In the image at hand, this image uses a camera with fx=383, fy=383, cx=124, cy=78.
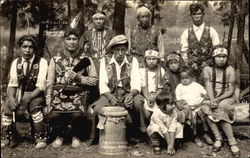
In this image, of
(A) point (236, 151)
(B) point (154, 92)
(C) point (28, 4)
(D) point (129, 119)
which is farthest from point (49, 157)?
(C) point (28, 4)

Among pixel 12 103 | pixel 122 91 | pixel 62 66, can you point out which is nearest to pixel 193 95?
pixel 122 91

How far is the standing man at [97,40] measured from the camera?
262 inches

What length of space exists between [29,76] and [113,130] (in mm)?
1577

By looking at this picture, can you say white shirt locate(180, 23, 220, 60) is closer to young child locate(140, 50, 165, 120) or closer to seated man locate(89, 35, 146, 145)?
young child locate(140, 50, 165, 120)

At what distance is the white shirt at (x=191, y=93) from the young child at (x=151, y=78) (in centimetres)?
38

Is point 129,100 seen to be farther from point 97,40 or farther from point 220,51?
point 220,51

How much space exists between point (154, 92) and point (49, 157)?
6.38ft

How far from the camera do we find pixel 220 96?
6.26 meters

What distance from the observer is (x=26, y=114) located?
6301mm

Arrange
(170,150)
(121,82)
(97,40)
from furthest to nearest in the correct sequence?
(97,40), (121,82), (170,150)

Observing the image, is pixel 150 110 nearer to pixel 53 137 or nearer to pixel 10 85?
pixel 53 137

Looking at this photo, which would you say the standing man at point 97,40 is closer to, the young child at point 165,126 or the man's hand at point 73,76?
the man's hand at point 73,76

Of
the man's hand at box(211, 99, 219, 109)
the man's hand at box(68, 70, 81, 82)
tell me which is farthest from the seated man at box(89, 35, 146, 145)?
the man's hand at box(211, 99, 219, 109)

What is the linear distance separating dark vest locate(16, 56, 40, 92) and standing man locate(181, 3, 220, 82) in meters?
2.63
